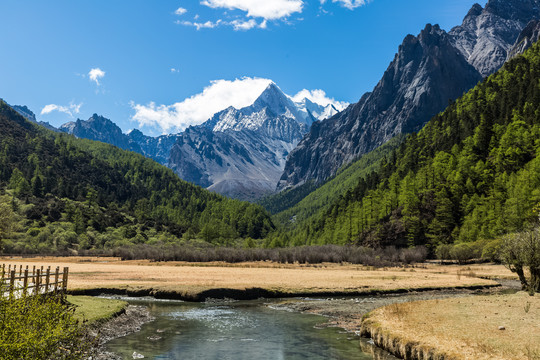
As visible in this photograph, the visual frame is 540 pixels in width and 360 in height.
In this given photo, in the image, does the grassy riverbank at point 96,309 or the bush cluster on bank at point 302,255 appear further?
the bush cluster on bank at point 302,255

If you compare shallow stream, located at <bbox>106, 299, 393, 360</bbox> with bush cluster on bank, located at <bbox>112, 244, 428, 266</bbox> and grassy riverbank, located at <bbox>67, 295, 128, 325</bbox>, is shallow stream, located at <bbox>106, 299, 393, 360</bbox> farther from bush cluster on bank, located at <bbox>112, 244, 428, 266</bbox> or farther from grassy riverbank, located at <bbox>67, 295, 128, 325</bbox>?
bush cluster on bank, located at <bbox>112, 244, 428, 266</bbox>

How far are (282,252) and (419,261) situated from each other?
38510mm

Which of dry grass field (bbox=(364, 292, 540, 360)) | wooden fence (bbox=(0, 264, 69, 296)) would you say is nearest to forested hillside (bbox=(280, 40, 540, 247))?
dry grass field (bbox=(364, 292, 540, 360))

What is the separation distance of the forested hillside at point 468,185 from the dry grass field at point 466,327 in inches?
2751

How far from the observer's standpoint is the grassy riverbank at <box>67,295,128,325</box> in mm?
31234

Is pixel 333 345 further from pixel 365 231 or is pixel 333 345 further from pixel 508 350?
pixel 365 231

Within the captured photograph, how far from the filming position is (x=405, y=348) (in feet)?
77.9

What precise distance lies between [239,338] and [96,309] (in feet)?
42.9

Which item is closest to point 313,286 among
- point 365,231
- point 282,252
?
point 282,252

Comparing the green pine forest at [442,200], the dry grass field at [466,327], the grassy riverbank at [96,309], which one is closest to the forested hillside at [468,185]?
the green pine forest at [442,200]

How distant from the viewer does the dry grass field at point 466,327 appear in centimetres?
2023

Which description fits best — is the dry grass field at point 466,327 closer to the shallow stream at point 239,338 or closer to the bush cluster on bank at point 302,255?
the shallow stream at point 239,338

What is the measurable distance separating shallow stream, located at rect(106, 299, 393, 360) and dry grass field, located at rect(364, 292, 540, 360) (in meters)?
2.26

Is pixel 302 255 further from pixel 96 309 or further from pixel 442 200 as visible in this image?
pixel 96 309
